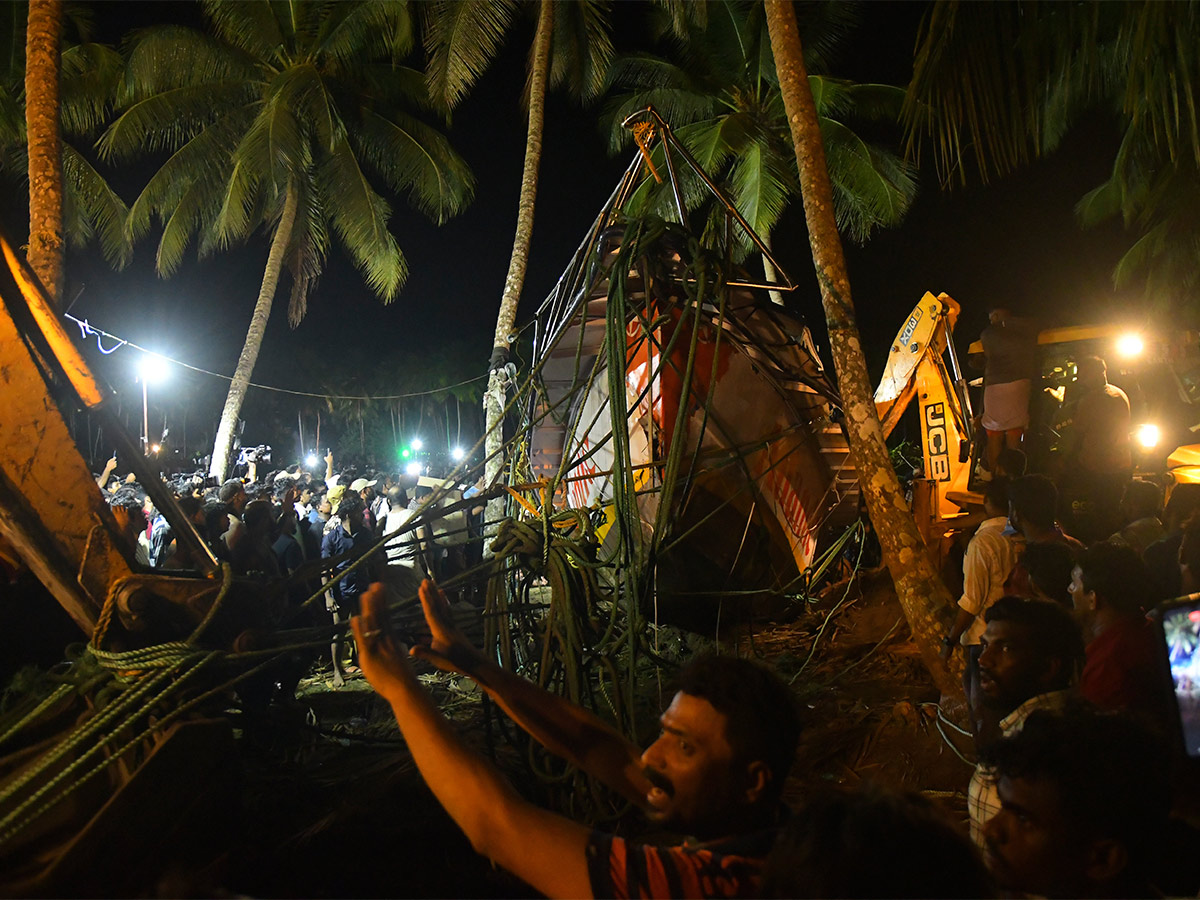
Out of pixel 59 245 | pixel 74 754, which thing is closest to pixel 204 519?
pixel 59 245

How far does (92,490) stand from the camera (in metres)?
2.58

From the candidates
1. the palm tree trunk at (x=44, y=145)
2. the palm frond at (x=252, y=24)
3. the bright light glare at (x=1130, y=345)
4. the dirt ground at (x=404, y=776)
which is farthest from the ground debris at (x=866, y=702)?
the palm frond at (x=252, y=24)

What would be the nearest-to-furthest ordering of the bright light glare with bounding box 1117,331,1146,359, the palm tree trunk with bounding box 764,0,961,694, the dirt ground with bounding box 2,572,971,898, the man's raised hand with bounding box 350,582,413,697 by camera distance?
the man's raised hand with bounding box 350,582,413,697, the dirt ground with bounding box 2,572,971,898, the palm tree trunk with bounding box 764,0,961,694, the bright light glare with bounding box 1117,331,1146,359

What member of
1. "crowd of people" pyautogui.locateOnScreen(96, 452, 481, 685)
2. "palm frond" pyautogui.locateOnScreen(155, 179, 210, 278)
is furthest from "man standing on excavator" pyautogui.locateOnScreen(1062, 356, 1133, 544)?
"palm frond" pyautogui.locateOnScreen(155, 179, 210, 278)

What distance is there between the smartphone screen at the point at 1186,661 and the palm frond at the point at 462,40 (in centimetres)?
1114

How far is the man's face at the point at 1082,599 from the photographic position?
259 cm

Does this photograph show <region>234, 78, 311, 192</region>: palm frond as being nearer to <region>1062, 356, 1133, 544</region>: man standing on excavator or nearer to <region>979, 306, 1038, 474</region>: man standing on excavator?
<region>979, 306, 1038, 474</region>: man standing on excavator

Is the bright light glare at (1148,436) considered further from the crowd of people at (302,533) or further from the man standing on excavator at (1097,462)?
the crowd of people at (302,533)

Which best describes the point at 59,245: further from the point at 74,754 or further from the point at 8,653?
the point at 74,754

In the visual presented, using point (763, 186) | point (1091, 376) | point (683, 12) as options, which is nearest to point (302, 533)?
point (1091, 376)

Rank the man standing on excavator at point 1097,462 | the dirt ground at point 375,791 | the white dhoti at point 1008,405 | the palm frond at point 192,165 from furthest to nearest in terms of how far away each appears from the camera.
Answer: the palm frond at point 192,165 < the white dhoti at point 1008,405 < the man standing on excavator at point 1097,462 < the dirt ground at point 375,791

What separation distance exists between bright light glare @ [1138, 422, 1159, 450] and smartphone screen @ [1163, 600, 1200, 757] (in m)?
8.67

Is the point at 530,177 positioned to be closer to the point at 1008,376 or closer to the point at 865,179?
the point at 1008,376

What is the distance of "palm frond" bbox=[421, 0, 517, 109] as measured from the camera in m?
10.6
